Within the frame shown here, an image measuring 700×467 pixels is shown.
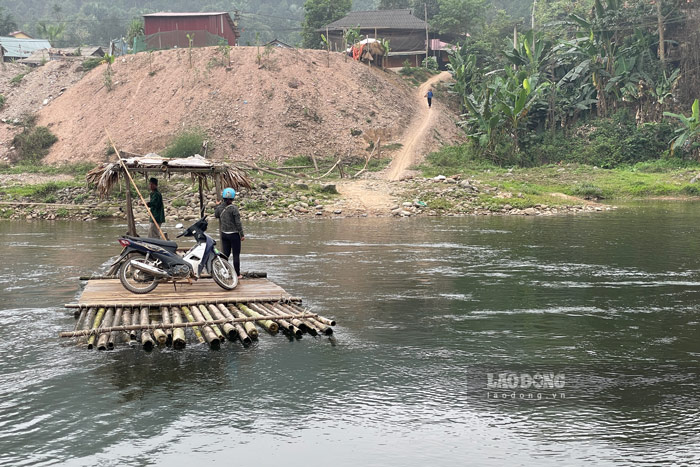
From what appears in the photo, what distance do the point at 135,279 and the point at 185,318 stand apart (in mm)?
1932

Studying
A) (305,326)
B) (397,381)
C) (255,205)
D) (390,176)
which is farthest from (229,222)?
(390,176)

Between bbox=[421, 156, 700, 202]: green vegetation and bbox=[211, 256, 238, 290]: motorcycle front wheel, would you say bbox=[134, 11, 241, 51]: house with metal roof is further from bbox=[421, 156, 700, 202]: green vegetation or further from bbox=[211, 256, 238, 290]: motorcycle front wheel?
bbox=[211, 256, 238, 290]: motorcycle front wheel

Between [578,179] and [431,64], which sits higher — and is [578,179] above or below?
below

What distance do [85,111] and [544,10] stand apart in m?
41.8

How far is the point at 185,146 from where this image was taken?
37.6 meters

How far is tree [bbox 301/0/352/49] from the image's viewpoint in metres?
59.7

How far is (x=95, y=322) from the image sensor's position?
9359mm

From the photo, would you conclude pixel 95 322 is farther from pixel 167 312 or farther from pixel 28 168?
pixel 28 168

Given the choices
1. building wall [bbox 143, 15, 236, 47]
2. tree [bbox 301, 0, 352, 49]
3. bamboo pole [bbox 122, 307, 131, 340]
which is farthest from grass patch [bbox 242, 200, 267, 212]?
tree [bbox 301, 0, 352, 49]

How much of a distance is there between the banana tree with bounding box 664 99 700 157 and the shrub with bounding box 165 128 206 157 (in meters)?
23.3

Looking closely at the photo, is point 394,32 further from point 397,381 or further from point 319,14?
point 397,381

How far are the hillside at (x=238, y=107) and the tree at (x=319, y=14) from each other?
11717 millimetres

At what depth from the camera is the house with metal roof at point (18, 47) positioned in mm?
61000

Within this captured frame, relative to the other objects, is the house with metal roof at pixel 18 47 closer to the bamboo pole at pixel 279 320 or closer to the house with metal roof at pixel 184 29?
the house with metal roof at pixel 184 29
